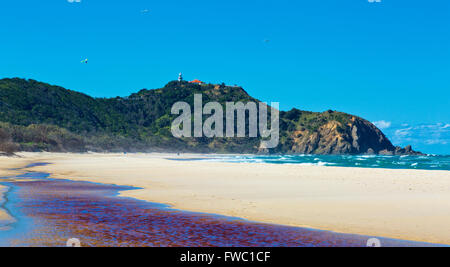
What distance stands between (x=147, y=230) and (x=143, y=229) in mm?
178

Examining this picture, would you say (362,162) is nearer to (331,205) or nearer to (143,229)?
(331,205)

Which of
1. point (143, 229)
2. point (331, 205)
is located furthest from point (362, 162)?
point (143, 229)

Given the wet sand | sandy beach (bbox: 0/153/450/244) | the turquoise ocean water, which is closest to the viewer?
the wet sand

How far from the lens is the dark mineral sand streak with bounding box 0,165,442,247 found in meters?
10.3

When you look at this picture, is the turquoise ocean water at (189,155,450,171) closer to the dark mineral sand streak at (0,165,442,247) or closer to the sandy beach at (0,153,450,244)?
the sandy beach at (0,153,450,244)

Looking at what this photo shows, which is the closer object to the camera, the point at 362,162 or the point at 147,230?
the point at 147,230

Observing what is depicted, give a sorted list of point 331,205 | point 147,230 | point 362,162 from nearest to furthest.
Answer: point 147,230 → point 331,205 → point 362,162

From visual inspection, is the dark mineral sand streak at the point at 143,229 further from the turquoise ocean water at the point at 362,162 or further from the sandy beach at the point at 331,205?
the turquoise ocean water at the point at 362,162

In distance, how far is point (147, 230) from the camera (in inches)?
460

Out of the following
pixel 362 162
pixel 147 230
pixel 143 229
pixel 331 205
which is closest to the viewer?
pixel 147 230

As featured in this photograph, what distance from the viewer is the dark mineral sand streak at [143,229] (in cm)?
1031

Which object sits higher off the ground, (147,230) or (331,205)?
(331,205)

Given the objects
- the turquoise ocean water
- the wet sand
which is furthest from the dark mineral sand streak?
the turquoise ocean water
